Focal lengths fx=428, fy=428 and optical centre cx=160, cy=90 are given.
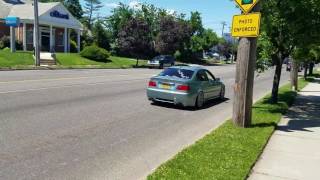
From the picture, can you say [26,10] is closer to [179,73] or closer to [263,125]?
[179,73]

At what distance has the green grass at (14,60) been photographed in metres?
33.7

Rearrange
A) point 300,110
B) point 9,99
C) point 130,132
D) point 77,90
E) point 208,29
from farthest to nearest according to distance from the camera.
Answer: point 208,29
point 77,90
point 300,110
point 9,99
point 130,132

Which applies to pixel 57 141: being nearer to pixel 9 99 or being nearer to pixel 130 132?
pixel 130 132

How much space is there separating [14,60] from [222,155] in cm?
3159

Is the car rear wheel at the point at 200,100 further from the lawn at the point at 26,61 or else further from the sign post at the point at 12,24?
the sign post at the point at 12,24

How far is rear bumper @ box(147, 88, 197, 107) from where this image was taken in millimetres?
13523

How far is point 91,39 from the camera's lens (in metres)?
64.6

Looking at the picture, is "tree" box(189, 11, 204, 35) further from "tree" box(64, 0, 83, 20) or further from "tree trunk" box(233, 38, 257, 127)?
"tree trunk" box(233, 38, 257, 127)

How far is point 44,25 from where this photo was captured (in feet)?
168

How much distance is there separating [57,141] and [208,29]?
89.6 m

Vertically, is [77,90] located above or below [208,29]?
below

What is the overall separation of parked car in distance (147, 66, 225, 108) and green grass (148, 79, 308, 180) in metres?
2.86

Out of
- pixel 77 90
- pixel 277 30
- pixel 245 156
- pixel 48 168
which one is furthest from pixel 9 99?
pixel 277 30

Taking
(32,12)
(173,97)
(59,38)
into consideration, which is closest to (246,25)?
(173,97)
